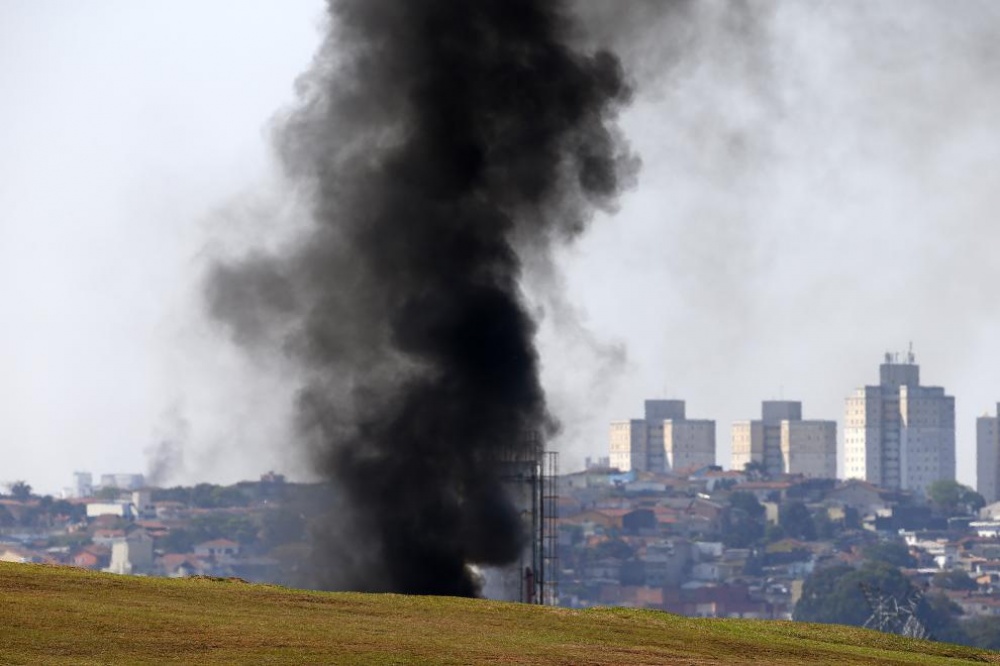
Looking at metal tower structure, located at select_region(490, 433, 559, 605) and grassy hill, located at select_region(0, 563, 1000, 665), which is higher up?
metal tower structure, located at select_region(490, 433, 559, 605)

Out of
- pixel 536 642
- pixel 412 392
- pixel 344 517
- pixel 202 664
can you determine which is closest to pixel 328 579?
pixel 344 517

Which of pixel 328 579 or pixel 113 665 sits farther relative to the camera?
pixel 328 579

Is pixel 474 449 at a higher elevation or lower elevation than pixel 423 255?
lower

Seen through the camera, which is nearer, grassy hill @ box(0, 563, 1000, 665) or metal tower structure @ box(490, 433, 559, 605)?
grassy hill @ box(0, 563, 1000, 665)

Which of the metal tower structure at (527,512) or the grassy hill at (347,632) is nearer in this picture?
the grassy hill at (347,632)

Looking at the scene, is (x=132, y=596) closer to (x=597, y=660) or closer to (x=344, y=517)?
(x=597, y=660)

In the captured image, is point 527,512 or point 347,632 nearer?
point 347,632

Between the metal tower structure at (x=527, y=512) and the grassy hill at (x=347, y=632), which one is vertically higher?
the metal tower structure at (x=527, y=512)

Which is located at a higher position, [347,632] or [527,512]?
[527,512]
